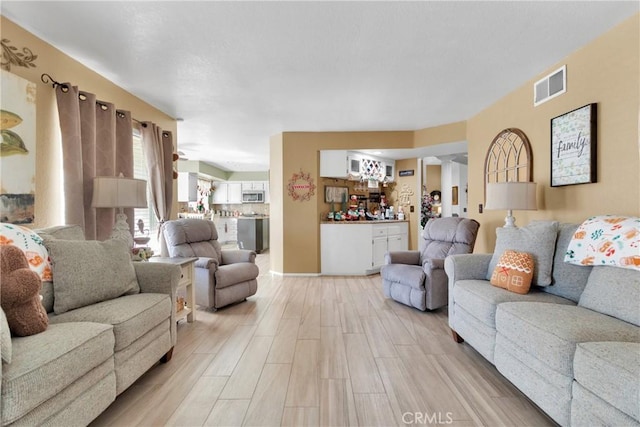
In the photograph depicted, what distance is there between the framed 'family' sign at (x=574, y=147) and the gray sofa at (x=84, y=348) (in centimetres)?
335

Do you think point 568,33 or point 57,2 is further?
point 568,33

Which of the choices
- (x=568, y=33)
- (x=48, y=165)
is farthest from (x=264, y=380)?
(x=568, y=33)

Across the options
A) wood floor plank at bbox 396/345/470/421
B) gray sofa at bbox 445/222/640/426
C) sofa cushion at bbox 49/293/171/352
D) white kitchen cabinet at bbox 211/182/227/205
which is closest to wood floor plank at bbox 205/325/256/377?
sofa cushion at bbox 49/293/171/352

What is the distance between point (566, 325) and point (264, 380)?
178cm

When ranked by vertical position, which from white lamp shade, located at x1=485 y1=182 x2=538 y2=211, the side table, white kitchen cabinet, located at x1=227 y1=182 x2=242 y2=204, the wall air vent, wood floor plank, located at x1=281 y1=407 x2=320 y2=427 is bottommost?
wood floor plank, located at x1=281 y1=407 x2=320 y2=427

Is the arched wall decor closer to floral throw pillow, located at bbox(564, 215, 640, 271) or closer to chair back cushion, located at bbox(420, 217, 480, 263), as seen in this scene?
chair back cushion, located at bbox(420, 217, 480, 263)

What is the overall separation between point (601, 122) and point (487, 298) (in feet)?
5.41

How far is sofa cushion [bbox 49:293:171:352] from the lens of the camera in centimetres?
167

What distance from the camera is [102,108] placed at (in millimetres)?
2848

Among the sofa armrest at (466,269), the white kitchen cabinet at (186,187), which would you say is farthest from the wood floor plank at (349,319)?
the white kitchen cabinet at (186,187)

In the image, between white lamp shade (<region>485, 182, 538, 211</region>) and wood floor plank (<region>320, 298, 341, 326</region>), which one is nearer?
white lamp shade (<region>485, 182, 538, 211</region>)

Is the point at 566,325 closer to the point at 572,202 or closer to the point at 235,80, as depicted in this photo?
the point at 572,202

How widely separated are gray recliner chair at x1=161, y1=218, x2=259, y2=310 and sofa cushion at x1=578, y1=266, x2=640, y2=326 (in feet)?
10.1

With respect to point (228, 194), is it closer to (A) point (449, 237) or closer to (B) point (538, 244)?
(A) point (449, 237)
